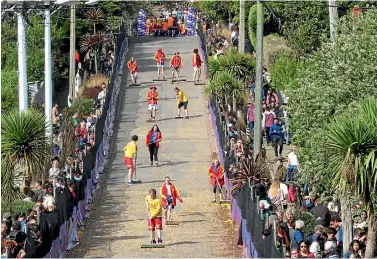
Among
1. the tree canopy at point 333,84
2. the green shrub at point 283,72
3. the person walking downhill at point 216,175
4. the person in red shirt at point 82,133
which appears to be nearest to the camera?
the tree canopy at point 333,84

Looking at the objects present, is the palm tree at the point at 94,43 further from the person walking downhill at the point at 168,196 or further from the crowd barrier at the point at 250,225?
the person walking downhill at the point at 168,196

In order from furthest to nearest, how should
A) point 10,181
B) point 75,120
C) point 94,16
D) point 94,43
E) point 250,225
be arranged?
point 94,16
point 94,43
point 75,120
point 10,181
point 250,225

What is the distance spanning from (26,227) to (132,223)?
7.29m

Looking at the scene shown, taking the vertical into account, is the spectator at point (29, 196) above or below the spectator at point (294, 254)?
below

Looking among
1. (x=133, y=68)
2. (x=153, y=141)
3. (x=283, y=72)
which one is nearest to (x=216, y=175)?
(x=153, y=141)

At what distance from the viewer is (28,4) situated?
110 feet

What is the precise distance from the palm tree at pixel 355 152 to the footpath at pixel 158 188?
5319mm

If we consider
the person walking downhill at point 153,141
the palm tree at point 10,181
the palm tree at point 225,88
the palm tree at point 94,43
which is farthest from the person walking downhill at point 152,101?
the palm tree at point 10,181

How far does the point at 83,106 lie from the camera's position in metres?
42.8

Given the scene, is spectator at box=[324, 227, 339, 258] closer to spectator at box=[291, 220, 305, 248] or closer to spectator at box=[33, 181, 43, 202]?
spectator at box=[291, 220, 305, 248]

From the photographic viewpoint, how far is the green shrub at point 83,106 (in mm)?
42188

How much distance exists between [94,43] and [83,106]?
1199 centimetres

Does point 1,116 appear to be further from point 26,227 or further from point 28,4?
point 26,227

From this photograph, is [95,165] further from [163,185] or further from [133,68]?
[133,68]
